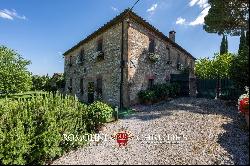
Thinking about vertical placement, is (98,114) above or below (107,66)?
below

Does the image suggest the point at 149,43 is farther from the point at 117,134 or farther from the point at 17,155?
the point at 17,155

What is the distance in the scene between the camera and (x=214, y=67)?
105 ft

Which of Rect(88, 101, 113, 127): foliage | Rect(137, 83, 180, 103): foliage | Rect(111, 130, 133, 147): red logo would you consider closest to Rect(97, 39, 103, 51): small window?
Rect(137, 83, 180, 103): foliage

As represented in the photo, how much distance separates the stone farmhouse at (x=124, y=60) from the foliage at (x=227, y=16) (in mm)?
4376

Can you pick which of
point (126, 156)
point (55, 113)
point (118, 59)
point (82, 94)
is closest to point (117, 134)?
point (126, 156)

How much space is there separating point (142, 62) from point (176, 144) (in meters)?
9.48

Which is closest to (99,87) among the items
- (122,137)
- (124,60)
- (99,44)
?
(99,44)

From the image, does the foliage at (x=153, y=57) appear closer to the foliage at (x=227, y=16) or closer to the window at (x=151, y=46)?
the window at (x=151, y=46)

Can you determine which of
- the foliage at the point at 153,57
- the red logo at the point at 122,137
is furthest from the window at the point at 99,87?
the red logo at the point at 122,137

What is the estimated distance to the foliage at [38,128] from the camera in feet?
24.7

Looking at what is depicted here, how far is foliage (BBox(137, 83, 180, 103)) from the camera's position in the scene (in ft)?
52.1

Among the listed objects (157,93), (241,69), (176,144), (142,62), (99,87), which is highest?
(142,62)

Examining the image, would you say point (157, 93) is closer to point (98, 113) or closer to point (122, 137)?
point (98, 113)

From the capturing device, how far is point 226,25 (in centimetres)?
1486
